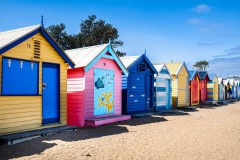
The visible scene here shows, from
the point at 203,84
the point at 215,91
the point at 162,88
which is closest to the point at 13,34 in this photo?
the point at 162,88

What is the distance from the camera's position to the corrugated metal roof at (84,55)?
12.4 metres

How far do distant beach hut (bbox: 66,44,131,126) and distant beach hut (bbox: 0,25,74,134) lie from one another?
3.58 feet

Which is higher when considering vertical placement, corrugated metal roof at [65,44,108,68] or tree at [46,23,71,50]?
tree at [46,23,71,50]

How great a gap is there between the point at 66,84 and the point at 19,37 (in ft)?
9.91

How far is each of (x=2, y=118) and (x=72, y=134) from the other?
2606mm

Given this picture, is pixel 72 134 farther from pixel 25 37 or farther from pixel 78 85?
pixel 25 37

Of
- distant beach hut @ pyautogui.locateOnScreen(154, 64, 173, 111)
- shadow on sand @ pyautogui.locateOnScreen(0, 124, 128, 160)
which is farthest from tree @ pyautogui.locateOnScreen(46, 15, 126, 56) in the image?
shadow on sand @ pyautogui.locateOnScreen(0, 124, 128, 160)

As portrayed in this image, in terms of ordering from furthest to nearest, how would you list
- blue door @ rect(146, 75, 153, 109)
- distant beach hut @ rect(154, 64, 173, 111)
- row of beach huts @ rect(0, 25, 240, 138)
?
1. distant beach hut @ rect(154, 64, 173, 111)
2. blue door @ rect(146, 75, 153, 109)
3. row of beach huts @ rect(0, 25, 240, 138)

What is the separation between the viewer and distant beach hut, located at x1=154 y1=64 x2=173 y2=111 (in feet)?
64.3

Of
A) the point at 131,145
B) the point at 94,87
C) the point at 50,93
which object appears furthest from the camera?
the point at 94,87

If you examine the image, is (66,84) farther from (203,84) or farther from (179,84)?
(203,84)

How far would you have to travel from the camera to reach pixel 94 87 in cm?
1298

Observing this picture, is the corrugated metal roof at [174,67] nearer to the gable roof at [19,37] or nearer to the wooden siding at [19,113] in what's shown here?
the gable roof at [19,37]

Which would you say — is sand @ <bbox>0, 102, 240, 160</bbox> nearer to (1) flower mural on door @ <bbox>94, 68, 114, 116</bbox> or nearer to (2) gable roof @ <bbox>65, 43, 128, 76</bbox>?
(1) flower mural on door @ <bbox>94, 68, 114, 116</bbox>
